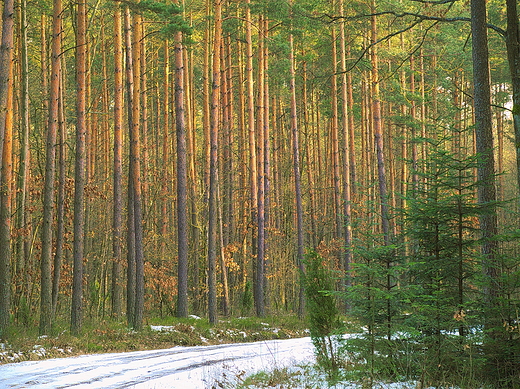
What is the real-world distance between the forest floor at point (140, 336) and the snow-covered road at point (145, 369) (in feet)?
3.78

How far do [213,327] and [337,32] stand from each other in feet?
53.5

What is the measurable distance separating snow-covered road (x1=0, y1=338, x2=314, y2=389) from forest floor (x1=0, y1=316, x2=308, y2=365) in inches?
45.4

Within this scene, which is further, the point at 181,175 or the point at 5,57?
the point at 181,175

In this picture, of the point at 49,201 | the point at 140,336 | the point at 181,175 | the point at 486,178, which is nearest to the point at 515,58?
the point at 486,178

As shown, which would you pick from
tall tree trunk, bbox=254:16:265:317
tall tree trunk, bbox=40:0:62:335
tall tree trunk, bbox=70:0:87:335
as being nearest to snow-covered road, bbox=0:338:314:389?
tall tree trunk, bbox=40:0:62:335

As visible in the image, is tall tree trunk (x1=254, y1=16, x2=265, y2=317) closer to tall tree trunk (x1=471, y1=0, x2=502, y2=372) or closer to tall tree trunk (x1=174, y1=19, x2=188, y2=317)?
tall tree trunk (x1=174, y1=19, x2=188, y2=317)

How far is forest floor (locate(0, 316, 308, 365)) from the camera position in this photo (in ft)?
39.5

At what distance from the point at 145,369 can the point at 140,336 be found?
17.7ft

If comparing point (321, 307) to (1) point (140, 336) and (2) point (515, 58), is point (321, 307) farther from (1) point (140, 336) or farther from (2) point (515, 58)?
(1) point (140, 336)

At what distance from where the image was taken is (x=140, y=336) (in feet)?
49.8

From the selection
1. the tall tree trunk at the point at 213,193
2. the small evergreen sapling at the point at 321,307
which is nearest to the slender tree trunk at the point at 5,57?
the small evergreen sapling at the point at 321,307

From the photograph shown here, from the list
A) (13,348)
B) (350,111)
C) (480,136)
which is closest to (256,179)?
(350,111)

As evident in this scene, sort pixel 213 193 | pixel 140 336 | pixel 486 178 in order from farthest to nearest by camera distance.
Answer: pixel 213 193 → pixel 140 336 → pixel 486 178

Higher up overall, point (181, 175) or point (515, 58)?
point (515, 58)
